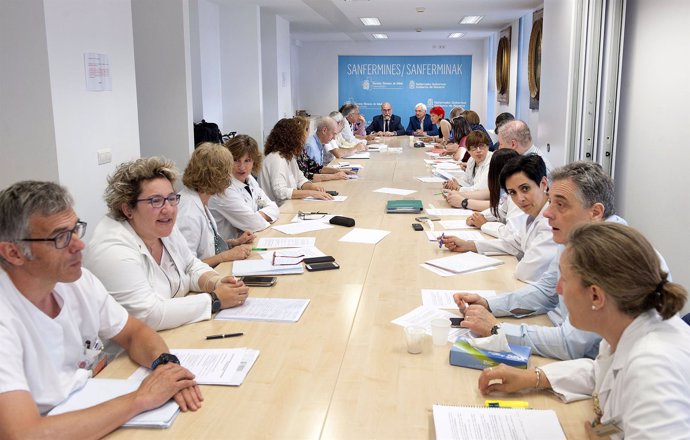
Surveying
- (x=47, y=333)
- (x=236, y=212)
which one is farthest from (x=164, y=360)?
(x=236, y=212)

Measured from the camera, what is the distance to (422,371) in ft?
6.60

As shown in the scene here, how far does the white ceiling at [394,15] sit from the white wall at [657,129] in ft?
14.8

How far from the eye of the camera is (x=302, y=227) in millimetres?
4152

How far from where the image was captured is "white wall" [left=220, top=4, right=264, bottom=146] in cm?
995

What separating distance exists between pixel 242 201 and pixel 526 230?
190 cm

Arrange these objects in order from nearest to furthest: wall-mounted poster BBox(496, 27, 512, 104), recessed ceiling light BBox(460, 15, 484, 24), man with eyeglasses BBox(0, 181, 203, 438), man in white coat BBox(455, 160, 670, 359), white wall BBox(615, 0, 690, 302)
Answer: man with eyeglasses BBox(0, 181, 203, 438), man in white coat BBox(455, 160, 670, 359), white wall BBox(615, 0, 690, 302), recessed ceiling light BBox(460, 15, 484, 24), wall-mounted poster BBox(496, 27, 512, 104)

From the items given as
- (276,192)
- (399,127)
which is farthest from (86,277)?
(399,127)

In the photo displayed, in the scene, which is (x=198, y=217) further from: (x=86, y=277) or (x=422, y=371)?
(x=422, y=371)

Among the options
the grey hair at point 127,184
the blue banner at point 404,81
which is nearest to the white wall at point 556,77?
the grey hair at point 127,184

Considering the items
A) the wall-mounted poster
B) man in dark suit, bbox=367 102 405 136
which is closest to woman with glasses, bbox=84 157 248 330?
man in dark suit, bbox=367 102 405 136

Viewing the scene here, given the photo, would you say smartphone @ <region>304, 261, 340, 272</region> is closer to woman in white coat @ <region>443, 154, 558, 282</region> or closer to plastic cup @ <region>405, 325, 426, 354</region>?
woman in white coat @ <region>443, 154, 558, 282</region>

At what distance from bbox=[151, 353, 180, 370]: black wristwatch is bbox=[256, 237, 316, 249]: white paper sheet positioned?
168 cm

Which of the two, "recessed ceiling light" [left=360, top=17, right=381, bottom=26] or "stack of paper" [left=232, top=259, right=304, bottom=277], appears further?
"recessed ceiling light" [left=360, top=17, right=381, bottom=26]

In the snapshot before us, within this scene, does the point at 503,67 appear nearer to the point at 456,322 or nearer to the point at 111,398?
the point at 456,322
